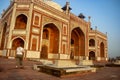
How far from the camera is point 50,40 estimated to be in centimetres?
2091

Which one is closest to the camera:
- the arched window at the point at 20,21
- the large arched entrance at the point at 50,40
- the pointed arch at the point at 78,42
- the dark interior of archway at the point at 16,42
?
the dark interior of archway at the point at 16,42

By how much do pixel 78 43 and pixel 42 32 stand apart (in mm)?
12591

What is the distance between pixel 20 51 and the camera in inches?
263

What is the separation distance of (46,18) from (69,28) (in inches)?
239

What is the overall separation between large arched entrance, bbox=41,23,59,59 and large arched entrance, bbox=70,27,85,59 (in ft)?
24.7

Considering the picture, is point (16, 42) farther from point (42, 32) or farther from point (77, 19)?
point (77, 19)

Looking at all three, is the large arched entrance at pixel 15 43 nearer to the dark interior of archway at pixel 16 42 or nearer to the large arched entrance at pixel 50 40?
the dark interior of archway at pixel 16 42

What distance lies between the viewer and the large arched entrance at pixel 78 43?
26.6 metres

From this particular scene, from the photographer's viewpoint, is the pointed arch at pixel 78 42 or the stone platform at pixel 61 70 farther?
the pointed arch at pixel 78 42


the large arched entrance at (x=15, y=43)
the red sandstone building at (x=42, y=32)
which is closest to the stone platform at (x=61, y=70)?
the red sandstone building at (x=42, y=32)

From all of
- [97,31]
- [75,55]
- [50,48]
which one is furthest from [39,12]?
[97,31]

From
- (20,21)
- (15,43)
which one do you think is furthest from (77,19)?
(15,43)

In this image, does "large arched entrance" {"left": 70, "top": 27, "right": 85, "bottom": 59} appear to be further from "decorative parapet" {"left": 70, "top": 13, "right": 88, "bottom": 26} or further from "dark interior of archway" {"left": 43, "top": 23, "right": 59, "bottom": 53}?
"dark interior of archway" {"left": 43, "top": 23, "right": 59, "bottom": 53}

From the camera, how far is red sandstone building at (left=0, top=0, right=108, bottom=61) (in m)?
15.6
